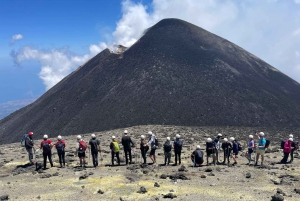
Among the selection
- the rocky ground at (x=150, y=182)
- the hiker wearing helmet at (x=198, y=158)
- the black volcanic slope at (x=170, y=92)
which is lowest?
the rocky ground at (x=150, y=182)

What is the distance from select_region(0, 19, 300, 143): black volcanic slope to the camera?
59.0m

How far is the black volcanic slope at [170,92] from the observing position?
194 feet

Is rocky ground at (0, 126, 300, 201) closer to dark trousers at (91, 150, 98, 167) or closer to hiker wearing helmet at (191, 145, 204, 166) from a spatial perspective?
dark trousers at (91, 150, 98, 167)

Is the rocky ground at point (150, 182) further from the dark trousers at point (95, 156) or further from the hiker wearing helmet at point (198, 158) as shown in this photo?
the hiker wearing helmet at point (198, 158)

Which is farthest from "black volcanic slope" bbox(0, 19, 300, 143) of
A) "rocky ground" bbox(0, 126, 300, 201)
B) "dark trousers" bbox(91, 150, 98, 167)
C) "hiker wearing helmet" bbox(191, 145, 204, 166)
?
"rocky ground" bbox(0, 126, 300, 201)

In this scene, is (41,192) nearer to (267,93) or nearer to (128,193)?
(128,193)

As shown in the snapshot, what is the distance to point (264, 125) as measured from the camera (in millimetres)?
56844

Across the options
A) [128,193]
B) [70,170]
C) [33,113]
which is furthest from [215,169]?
[33,113]

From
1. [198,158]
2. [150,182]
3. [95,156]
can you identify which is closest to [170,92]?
[198,158]

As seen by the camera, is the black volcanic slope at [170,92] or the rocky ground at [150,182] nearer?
the rocky ground at [150,182]

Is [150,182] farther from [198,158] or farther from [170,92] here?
[170,92]

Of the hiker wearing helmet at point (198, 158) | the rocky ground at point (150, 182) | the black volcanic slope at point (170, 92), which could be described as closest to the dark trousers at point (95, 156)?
the rocky ground at point (150, 182)

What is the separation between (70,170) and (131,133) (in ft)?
68.7

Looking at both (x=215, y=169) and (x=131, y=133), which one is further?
(x=131, y=133)
